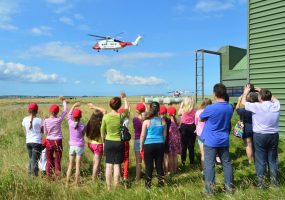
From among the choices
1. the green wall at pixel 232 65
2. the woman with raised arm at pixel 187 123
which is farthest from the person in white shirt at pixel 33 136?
the green wall at pixel 232 65

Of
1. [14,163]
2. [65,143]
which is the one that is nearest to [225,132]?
[14,163]

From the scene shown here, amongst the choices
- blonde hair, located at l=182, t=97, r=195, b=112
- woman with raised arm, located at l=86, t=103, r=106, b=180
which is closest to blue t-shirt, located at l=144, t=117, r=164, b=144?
woman with raised arm, located at l=86, t=103, r=106, b=180

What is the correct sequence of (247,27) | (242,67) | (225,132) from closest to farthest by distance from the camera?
(225,132) → (247,27) → (242,67)

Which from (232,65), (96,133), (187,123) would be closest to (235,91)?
(232,65)

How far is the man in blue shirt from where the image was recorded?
5.80 meters

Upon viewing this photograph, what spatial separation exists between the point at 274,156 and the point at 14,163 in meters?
5.92

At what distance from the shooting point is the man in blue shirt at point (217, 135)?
5.80 meters

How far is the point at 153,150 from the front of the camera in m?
6.61

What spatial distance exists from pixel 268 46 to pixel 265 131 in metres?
5.05

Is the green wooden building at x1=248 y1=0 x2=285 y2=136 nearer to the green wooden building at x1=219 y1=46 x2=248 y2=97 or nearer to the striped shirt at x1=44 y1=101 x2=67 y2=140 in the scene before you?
the striped shirt at x1=44 y1=101 x2=67 y2=140

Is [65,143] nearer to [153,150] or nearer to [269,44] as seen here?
[153,150]

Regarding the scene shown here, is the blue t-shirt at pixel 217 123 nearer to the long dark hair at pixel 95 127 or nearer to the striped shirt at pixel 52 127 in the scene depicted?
the long dark hair at pixel 95 127

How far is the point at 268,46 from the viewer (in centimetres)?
1044

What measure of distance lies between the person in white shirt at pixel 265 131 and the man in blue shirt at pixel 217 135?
0.63 meters
